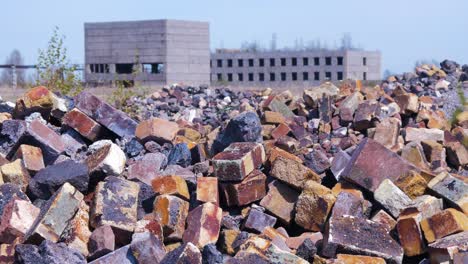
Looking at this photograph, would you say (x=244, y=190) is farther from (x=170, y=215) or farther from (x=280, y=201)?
(x=170, y=215)

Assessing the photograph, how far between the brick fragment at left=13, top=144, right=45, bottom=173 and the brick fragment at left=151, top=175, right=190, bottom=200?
124cm

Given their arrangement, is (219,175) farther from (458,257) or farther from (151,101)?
(151,101)

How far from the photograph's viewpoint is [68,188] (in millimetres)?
5895

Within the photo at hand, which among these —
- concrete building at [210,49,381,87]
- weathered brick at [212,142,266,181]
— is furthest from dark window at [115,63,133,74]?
weathered brick at [212,142,266,181]

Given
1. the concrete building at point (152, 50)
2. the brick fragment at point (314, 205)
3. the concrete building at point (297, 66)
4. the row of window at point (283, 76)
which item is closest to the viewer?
the brick fragment at point (314, 205)

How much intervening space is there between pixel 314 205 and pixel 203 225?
1.00 m

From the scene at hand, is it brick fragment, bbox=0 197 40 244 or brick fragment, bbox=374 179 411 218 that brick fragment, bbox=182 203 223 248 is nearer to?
brick fragment, bbox=0 197 40 244

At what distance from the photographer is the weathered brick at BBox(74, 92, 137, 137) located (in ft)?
25.3

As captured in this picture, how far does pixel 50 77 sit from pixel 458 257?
32.1ft

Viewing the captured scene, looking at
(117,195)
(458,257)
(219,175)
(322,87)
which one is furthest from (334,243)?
(322,87)

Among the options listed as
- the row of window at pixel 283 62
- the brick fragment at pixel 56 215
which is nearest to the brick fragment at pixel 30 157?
the brick fragment at pixel 56 215

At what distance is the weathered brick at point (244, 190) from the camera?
253 inches

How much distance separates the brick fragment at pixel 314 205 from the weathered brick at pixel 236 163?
22.7 inches

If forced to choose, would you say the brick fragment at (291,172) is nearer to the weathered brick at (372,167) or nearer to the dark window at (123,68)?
the weathered brick at (372,167)
